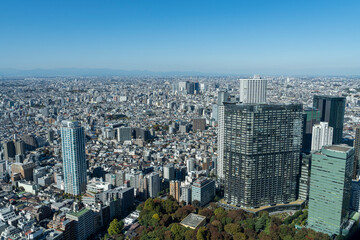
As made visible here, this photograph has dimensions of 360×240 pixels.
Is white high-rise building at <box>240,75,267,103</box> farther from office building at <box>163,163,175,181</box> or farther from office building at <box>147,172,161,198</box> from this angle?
office building at <box>147,172,161,198</box>

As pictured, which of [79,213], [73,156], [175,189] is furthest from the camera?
[73,156]

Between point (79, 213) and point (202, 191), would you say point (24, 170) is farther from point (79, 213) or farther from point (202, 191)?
point (202, 191)

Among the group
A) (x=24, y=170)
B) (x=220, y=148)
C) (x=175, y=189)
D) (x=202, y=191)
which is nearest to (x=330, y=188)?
(x=202, y=191)

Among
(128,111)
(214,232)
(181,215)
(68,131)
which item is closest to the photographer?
(214,232)

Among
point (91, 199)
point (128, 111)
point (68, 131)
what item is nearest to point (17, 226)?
point (91, 199)

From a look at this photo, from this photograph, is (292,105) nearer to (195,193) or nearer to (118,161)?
(195,193)
